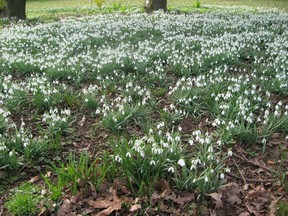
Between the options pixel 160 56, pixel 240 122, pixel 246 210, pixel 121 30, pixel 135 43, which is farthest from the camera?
pixel 121 30

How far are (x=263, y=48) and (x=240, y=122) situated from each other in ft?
14.6

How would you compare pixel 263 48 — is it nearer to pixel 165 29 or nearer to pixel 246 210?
pixel 165 29

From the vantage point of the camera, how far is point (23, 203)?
3088 mm

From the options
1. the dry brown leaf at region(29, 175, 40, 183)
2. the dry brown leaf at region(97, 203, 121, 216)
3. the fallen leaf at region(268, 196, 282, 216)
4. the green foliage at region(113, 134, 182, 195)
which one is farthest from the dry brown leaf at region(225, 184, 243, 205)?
the dry brown leaf at region(29, 175, 40, 183)

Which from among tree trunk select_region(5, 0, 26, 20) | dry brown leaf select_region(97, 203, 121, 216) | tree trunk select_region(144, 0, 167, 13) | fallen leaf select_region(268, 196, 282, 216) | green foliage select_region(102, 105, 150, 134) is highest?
tree trunk select_region(144, 0, 167, 13)

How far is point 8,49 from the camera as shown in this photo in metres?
8.21

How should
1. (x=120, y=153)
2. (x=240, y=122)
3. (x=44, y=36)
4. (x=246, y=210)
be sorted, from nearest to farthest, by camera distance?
(x=246, y=210), (x=120, y=153), (x=240, y=122), (x=44, y=36)

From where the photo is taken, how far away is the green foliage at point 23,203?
3043 millimetres

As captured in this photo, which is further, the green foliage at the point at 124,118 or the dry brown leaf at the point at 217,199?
the green foliage at the point at 124,118

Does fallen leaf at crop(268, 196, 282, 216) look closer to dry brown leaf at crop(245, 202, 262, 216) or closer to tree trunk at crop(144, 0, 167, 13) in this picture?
dry brown leaf at crop(245, 202, 262, 216)

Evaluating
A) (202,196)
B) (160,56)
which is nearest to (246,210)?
(202,196)

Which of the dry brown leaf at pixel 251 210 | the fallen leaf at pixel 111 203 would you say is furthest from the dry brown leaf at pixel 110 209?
the dry brown leaf at pixel 251 210

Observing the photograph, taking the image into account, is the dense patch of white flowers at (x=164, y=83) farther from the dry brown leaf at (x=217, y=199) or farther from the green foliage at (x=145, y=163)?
the dry brown leaf at (x=217, y=199)

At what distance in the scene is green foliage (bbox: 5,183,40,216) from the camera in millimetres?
3043
